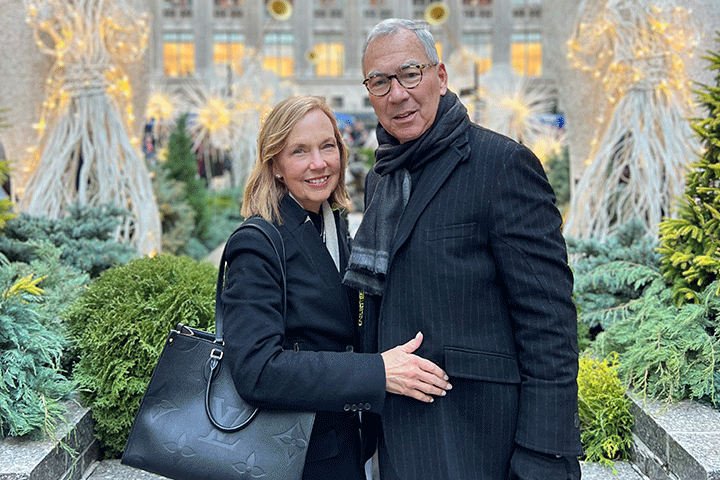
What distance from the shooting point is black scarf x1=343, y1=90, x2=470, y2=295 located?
179 centimetres

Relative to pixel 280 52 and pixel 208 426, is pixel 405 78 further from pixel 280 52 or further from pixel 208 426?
pixel 280 52

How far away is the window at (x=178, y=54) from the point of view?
50188 millimetres

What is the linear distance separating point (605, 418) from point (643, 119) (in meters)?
3.28

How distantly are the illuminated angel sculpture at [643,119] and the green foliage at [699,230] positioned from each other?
5.57 feet

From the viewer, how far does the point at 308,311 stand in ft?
6.11

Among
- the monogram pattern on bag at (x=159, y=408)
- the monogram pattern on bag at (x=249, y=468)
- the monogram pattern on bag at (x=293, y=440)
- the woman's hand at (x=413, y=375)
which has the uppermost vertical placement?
the woman's hand at (x=413, y=375)

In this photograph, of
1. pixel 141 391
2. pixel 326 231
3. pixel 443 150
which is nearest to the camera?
pixel 443 150

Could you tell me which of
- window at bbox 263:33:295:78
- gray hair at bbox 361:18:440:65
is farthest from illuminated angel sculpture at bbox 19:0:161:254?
window at bbox 263:33:295:78

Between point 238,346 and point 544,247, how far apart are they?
2.71 feet

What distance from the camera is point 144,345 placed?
3111 millimetres

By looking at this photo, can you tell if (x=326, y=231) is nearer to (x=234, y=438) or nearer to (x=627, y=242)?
(x=234, y=438)

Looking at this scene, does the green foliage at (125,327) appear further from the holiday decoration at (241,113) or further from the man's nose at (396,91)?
the holiday decoration at (241,113)

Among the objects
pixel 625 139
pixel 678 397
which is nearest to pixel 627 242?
pixel 625 139

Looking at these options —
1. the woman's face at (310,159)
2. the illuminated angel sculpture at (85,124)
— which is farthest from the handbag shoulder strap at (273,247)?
the illuminated angel sculpture at (85,124)
